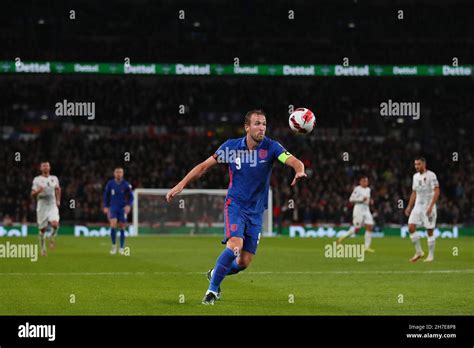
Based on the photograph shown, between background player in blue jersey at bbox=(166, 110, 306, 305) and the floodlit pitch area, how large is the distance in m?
0.65

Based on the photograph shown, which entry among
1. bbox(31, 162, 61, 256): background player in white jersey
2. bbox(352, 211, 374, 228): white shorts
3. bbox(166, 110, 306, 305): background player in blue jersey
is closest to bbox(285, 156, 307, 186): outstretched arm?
bbox(166, 110, 306, 305): background player in blue jersey

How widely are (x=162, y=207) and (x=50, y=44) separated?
1272 cm

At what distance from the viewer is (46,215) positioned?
82.1 feet

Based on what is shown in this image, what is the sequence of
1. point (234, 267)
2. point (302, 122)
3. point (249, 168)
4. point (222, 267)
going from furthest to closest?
point (302, 122), point (234, 267), point (249, 168), point (222, 267)

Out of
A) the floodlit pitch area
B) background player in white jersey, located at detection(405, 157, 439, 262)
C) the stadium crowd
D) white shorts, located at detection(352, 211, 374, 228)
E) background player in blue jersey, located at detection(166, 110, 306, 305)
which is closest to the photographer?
the floodlit pitch area

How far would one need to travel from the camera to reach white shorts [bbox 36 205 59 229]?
24.9m

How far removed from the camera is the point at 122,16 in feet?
168

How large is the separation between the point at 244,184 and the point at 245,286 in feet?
11.3

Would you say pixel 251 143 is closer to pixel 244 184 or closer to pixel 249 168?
pixel 249 168

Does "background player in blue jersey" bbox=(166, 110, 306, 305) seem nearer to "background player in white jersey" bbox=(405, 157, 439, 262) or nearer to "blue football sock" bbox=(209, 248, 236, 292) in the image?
"blue football sock" bbox=(209, 248, 236, 292)

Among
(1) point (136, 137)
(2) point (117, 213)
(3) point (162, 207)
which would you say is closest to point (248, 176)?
(2) point (117, 213)

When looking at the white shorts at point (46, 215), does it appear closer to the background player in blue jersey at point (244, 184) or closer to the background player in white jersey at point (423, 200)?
the background player in white jersey at point (423, 200)

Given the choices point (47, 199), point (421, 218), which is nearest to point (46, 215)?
point (47, 199)

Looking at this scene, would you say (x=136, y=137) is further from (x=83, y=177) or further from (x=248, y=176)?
(x=248, y=176)
